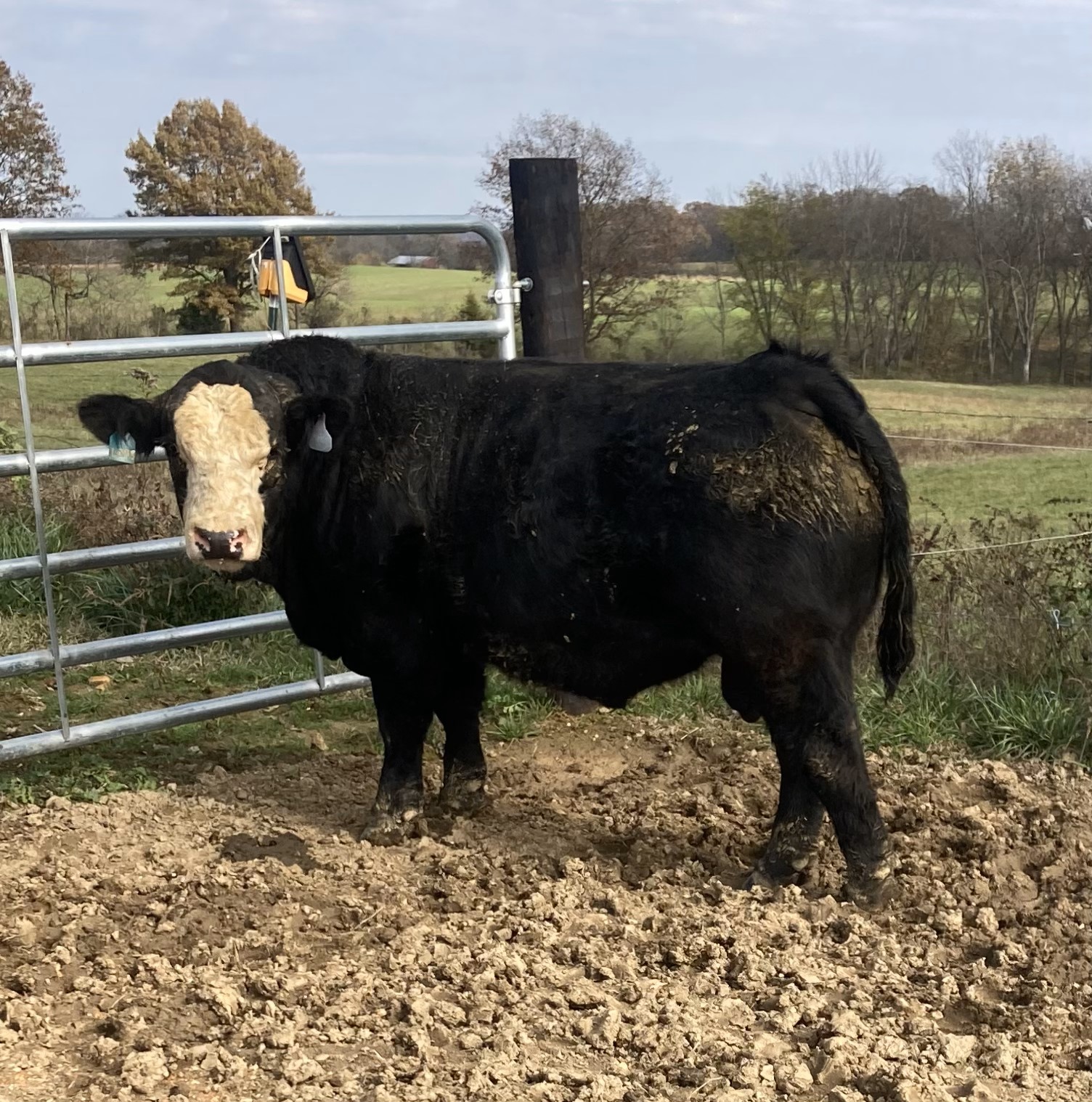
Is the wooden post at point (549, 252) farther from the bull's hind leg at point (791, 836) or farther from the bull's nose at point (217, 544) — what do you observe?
the bull's hind leg at point (791, 836)

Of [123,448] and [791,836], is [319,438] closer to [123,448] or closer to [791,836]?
[123,448]

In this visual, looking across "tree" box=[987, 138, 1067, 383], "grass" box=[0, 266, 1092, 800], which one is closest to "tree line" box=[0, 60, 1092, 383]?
"tree" box=[987, 138, 1067, 383]

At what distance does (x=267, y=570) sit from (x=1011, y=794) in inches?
115

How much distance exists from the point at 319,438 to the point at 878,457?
1.87 m

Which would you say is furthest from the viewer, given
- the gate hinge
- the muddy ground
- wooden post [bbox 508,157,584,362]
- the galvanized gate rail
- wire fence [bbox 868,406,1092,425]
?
wire fence [bbox 868,406,1092,425]

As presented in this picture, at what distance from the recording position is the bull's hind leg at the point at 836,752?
3566 mm

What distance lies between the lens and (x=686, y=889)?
150 inches

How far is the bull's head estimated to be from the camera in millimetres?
3750

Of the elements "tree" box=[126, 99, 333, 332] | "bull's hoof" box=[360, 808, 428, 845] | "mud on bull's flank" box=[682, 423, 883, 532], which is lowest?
"bull's hoof" box=[360, 808, 428, 845]

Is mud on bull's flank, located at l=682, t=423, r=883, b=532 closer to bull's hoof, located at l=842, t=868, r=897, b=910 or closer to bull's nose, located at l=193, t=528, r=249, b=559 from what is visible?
bull's hoof, located at l=842, t=868, r=897, b=910

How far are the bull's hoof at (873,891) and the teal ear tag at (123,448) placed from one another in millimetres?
2937

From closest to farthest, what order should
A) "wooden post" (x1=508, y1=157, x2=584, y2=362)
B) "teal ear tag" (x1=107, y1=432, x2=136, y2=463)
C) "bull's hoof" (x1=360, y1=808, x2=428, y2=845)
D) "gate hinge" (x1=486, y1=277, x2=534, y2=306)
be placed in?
"teal ear tag" (x1=107, y1=432, x2=136, y2=463) < "bull's hoof" (x1=360, y1=808, x2=428, y2=845) < "wooden post" (x1=508, y1=157, x2=584, y2=362) < "gate hinge" (x1=486, y1=277, x2=534, y2=306)

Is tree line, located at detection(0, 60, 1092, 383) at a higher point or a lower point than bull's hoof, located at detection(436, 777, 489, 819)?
higher

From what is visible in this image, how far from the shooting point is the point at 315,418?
4.08 m
